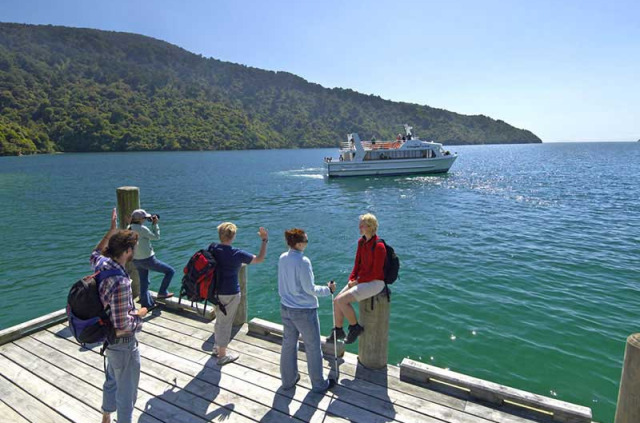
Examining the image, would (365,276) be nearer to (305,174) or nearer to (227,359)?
(227,359)

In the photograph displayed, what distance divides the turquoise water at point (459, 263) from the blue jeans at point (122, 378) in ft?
17.4

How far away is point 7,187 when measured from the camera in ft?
119

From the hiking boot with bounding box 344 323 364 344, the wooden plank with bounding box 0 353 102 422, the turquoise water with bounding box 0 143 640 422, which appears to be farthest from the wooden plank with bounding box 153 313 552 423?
the turquoise water with bounding box 0 143 640 422

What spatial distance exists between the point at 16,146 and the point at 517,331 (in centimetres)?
12394

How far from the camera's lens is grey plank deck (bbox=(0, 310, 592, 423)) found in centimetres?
393

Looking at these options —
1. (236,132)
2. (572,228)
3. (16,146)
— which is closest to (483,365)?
(572,228)

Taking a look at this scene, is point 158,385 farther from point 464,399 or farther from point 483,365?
point 483,365

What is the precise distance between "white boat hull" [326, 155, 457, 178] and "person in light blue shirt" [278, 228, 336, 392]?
146 feet

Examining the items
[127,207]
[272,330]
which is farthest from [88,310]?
[127,207]

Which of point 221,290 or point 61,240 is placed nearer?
point 221,290

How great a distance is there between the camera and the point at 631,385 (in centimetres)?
314

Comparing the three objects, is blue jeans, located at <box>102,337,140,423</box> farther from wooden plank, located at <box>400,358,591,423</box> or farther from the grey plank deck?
wooden plank, located at <box>400,358,591,423</box>

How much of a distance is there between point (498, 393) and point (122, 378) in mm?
3936

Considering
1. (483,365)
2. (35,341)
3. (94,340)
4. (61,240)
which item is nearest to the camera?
Result: (94,340)
